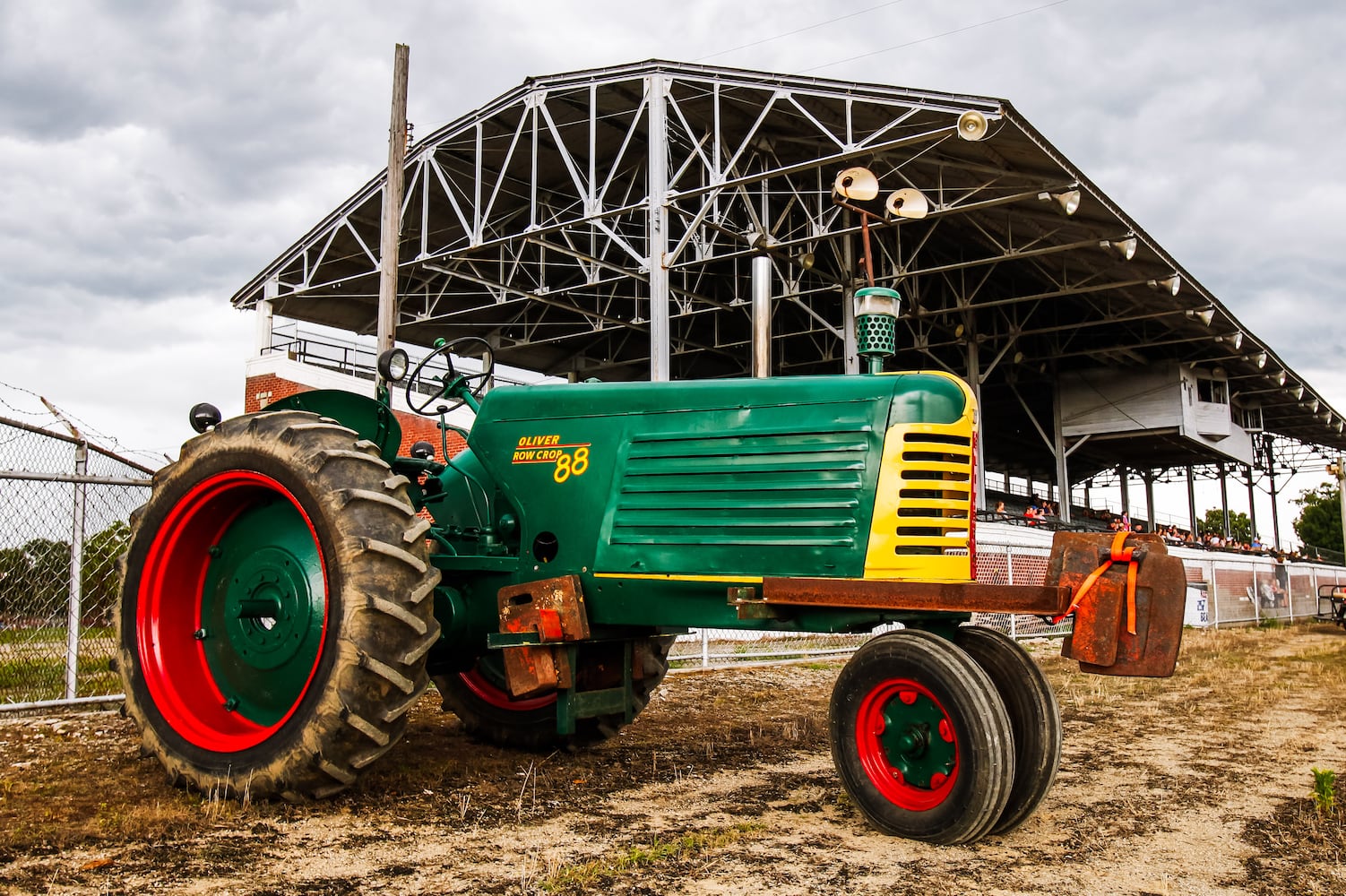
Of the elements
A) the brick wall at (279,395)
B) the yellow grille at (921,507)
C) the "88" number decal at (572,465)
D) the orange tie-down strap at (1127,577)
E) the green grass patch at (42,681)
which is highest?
the brick wall at (279,395)

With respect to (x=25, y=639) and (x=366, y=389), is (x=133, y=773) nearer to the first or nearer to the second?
(x=25, y=639)

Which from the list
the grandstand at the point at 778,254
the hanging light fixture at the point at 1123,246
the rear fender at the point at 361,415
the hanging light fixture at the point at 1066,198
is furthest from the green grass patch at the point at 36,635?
the hanging light fixture at the point at 1123,246

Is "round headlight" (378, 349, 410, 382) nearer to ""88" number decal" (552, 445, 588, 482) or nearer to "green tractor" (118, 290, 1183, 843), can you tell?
"green tractor" (118, 290, 1183, 843)

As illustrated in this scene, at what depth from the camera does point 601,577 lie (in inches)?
179

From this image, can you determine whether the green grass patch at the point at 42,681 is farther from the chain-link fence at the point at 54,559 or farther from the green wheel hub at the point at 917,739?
the green wheel hub at the point at 917,739

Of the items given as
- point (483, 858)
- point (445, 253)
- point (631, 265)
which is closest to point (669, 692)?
point (483, 858)

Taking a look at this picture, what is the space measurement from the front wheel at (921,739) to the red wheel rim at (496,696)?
2.14 m

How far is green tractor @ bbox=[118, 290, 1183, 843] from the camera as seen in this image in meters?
3.84

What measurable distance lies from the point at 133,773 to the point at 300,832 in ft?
5.11

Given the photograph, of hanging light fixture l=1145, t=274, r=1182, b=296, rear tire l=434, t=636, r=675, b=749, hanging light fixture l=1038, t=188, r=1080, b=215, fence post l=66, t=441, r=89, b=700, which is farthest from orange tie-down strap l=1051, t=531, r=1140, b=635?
hanging light fixture l=1145, t=274, r=1182, b=296

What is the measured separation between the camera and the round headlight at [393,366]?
5004 millimetres

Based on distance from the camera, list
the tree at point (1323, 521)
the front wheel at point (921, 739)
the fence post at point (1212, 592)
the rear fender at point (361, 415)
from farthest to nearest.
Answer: the tree at point (1323, 521)
the fence post at point (1212, 592)
the rear fender at point (361, 415)
the front wheel at point (921, 739)

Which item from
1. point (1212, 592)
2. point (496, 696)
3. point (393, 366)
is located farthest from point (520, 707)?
point (1212, 592)

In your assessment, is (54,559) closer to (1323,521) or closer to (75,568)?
(75,568)
